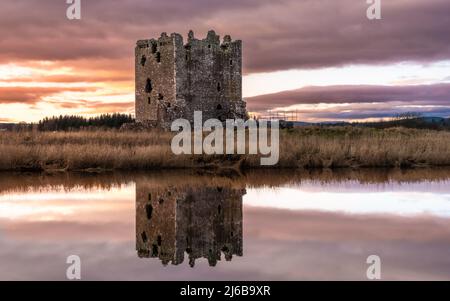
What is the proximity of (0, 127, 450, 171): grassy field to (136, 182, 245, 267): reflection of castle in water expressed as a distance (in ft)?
17.7

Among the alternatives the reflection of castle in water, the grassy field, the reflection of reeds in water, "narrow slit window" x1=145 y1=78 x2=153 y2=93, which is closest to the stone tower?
"narrow slit window" x1=145 y1=78 x2=153 y2=93

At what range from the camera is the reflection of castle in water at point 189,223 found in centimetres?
789

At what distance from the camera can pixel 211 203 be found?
11664mm

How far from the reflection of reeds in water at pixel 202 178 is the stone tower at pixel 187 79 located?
21.8 m

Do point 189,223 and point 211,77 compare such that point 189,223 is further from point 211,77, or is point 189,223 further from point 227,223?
point 211,77

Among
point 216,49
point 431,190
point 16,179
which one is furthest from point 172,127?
point 431,190

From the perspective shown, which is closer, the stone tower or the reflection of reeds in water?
the reflection of reeds in water

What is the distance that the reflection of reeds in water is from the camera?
49.4 feet

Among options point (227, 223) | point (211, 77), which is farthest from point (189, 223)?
point (211, 77)

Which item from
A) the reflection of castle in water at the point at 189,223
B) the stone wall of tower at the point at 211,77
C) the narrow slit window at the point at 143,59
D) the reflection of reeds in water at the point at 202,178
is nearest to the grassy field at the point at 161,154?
the reflection of reeds in water at the point at 202,178

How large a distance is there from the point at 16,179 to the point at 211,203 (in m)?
6.88
